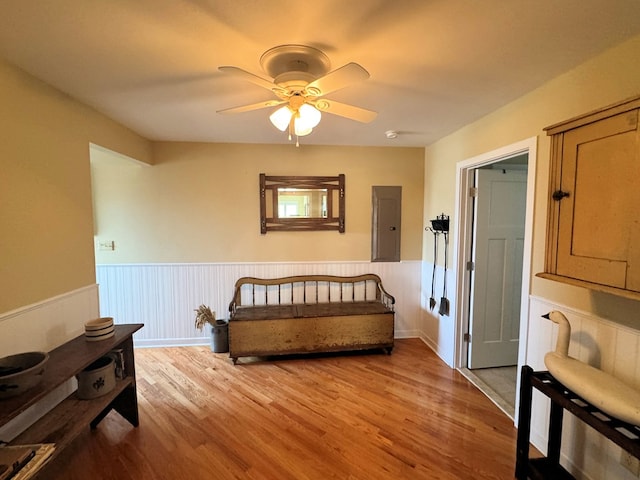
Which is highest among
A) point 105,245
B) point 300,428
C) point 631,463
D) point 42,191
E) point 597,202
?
point 42,191

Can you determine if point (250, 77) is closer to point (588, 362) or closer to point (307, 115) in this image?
point (307, 115)

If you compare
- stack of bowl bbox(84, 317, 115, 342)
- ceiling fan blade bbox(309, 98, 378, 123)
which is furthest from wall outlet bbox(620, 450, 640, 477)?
stack of bowl bbox(84, 317, 115, 342)

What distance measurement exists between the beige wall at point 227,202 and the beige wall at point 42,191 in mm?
1001

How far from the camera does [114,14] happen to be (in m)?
1.19

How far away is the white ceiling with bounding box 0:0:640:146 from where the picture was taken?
45.7 inches

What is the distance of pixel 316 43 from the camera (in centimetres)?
139

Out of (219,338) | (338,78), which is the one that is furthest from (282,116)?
(219,338)

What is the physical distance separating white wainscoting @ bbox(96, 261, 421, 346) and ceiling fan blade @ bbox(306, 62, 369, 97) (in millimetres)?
2264

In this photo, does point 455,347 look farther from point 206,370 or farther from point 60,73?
point 60,73

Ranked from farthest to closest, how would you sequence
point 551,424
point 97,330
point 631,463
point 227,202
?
point 227,202
point 97,330
point 551,424
point 631,463

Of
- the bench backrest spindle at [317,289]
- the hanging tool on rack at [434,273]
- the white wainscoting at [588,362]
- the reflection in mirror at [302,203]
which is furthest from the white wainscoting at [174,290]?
the white wainscoting at [588,362]

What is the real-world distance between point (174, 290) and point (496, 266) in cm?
345

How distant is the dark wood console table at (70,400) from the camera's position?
4.26 feet

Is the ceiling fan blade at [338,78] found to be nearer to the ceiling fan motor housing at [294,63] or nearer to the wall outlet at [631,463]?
the ceiling fan motor housing at [294,63]
